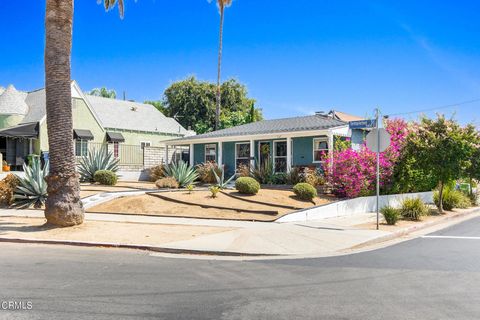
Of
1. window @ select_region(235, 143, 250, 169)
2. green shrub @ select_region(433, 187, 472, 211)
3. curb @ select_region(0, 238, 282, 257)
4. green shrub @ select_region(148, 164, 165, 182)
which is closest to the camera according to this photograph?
curb @ select_region(0, 238, 282, 257)

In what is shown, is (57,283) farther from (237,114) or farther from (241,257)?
(237,114)

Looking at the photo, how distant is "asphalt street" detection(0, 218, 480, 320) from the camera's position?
5102 mm

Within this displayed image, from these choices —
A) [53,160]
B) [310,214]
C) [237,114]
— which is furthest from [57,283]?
[237,114]

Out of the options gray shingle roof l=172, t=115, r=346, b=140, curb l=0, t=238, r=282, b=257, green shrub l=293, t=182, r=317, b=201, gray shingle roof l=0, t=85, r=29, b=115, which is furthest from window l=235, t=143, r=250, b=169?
curb l=0, t=238, r=282, b=257

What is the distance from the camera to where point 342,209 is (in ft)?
55.0

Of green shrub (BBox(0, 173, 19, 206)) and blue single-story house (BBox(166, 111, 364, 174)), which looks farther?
blue single-story house (BBox(166, 111, 364, 174))

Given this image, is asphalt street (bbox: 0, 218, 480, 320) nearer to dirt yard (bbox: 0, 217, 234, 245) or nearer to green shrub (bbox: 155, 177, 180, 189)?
dirt yard (bbox: 0, 217, 234, 245)

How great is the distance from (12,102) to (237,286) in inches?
1240

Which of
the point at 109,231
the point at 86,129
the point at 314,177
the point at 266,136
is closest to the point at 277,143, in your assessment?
the point at 266,136

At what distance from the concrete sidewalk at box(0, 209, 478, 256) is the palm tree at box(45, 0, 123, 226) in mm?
1100

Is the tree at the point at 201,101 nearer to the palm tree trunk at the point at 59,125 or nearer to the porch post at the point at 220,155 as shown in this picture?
the porch post at the point at 220,155

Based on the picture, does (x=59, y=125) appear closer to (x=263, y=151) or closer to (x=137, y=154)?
(x=263, y=151)

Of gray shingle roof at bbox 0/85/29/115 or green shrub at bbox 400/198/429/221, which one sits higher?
gray shingle roof at bbox 0/85/29/115

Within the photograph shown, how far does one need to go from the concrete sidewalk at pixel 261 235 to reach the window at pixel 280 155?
30.4 feet
